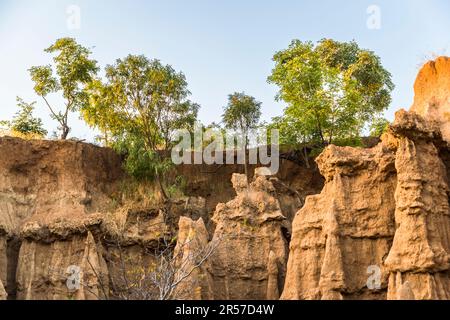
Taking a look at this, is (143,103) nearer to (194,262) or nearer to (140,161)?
(140,161)

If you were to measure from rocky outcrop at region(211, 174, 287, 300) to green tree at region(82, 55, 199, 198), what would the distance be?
8.96 m

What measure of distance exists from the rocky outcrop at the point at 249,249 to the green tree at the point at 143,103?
353 inches

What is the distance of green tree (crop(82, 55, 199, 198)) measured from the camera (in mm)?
36719

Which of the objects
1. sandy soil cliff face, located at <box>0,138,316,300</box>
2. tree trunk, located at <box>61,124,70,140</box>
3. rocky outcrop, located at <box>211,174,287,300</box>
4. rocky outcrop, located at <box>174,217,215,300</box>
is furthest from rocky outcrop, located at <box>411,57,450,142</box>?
tree trunk, located at <box>61,124,70,140</box>

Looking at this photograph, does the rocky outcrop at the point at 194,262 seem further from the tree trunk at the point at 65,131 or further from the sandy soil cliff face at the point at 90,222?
the tree trunk at the point at 65,131

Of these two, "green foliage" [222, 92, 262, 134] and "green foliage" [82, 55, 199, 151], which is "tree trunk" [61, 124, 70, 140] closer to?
"green foliage" [82, 55, 199, 151]

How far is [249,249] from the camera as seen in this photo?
27344mm

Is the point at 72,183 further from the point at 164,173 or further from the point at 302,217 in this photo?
the point at 302,217

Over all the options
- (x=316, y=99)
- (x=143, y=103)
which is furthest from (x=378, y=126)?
(x=143, y=103)

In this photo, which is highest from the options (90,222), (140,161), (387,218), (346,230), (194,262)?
(140,161)

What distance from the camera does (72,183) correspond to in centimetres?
3369

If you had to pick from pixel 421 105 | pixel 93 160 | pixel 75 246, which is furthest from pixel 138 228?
pixel 421 105

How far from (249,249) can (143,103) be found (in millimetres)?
12000
